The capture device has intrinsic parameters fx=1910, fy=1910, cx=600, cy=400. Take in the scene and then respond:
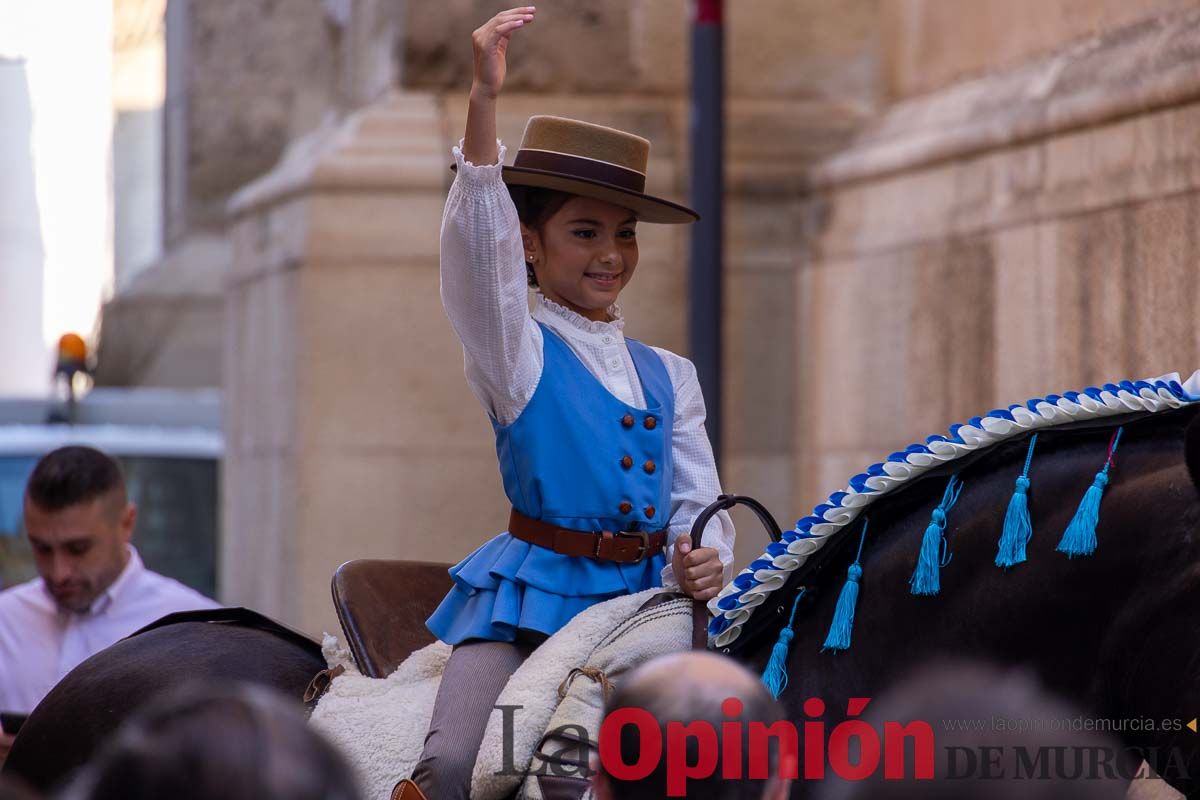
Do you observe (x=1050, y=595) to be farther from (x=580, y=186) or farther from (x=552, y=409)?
(x=580, y=186)

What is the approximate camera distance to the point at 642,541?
11.8 ft

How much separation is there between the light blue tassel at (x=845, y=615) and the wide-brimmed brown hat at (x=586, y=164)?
0.90 meters

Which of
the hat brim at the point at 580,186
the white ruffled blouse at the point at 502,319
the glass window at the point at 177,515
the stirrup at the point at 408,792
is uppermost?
the hat brim at the point at 580,186

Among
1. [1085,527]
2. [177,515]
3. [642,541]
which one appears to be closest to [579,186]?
[642,541]

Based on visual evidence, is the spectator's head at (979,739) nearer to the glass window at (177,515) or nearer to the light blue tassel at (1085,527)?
the light blue tassel at (1085,527)

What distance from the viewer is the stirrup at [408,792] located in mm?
3271

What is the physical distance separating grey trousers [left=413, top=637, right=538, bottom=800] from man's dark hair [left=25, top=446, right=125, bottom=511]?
2.08m

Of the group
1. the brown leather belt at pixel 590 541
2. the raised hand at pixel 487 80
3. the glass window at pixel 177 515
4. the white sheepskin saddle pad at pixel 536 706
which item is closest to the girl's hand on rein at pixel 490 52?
the raised hand at pixel 487 80

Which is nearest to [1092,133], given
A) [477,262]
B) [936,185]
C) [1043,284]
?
[1043,284]

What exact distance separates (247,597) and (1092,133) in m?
4.14

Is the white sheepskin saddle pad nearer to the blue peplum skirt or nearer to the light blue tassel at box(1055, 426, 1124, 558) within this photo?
the blue peplum skirt

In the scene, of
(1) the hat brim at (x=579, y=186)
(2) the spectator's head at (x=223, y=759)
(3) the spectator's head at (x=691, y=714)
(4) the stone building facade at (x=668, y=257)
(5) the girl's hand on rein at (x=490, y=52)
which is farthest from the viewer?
(4) the stone building facade at (x=668, y=257)

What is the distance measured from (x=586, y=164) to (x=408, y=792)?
1.24m

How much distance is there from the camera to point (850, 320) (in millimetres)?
7367
